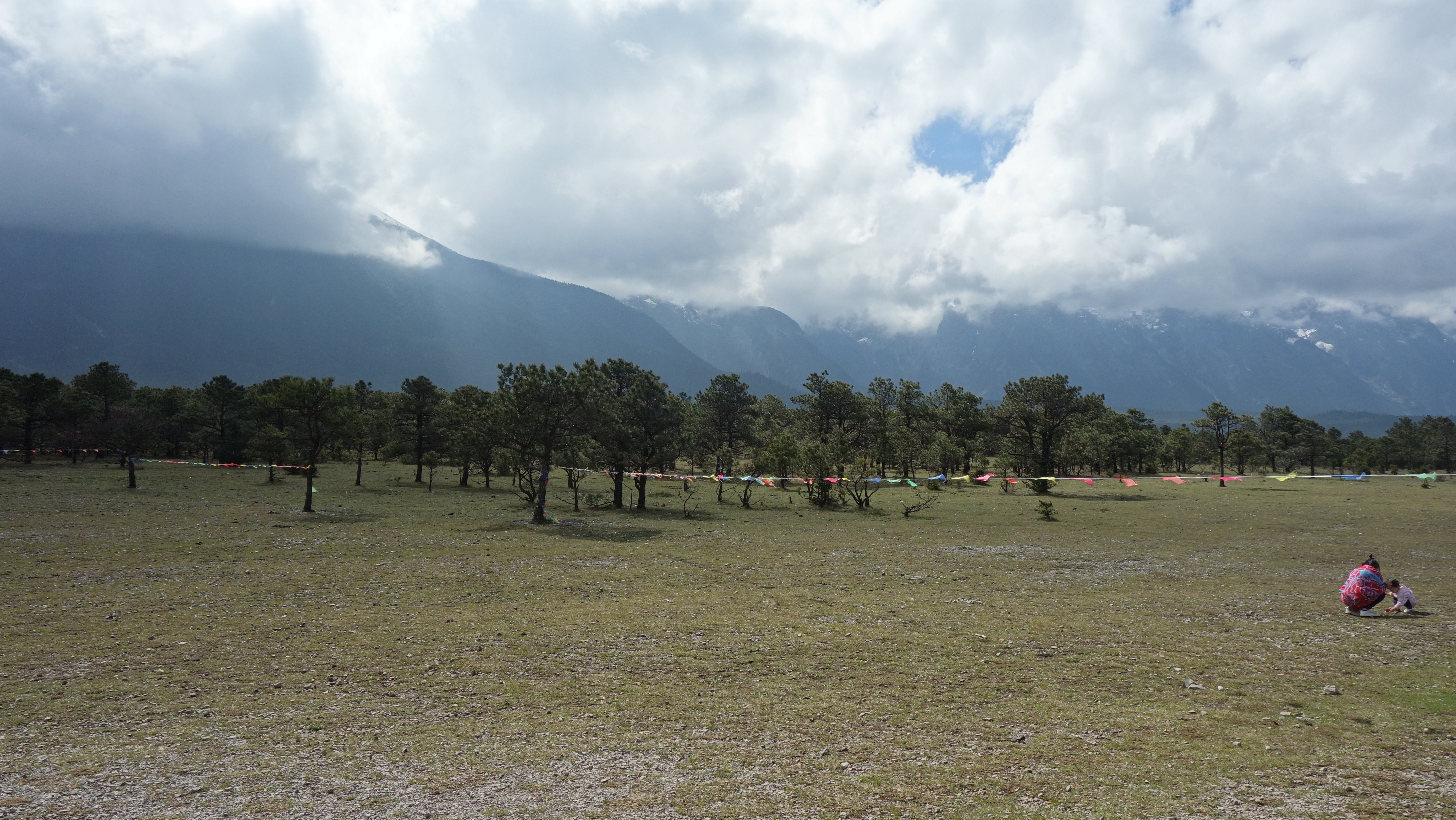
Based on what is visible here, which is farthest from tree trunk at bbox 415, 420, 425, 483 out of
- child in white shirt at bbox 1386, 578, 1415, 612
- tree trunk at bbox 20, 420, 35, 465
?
child in white shirt at bbox 1386, 578, 1415, 612

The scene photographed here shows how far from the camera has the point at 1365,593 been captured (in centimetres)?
1488

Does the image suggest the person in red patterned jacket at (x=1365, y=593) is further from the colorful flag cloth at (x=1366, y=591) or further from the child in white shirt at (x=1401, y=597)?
the child in white shirt at (x=1401, y=597)

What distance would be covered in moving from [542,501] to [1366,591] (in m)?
30.7

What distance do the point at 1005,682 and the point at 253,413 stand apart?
9439 cm

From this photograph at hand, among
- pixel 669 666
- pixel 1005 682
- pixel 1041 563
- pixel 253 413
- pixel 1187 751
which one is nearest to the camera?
pixel 1187 751

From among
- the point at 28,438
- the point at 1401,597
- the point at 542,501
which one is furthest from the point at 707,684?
the point at 28,438

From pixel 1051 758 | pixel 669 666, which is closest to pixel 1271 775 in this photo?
pixel 1051 758

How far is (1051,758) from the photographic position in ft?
25.7

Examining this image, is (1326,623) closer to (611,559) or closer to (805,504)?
(611,559)

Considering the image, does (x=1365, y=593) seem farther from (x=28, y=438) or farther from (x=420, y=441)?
(x=28, y=438)

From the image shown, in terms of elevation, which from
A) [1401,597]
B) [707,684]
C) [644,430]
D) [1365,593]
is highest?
[644,430]

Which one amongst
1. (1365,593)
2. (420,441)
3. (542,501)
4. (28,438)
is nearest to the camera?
(1365,593)

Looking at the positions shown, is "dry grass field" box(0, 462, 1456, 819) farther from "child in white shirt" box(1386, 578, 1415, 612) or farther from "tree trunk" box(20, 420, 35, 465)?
"tree trunk" box(20, 420, 35, 465)

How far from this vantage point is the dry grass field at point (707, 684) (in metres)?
7.11
